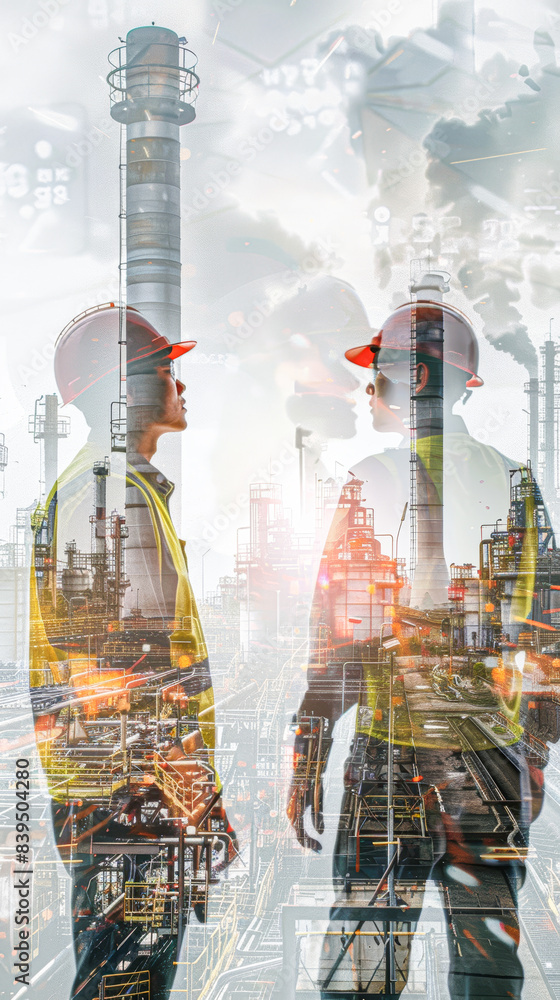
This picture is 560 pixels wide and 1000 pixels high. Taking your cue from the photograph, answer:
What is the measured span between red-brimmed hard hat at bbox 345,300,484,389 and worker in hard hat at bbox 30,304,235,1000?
1149cm

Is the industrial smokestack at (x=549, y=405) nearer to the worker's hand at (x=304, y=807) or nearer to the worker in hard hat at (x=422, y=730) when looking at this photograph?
the worker in hard hat at (x=422, y=730)

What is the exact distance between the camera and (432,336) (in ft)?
82.5

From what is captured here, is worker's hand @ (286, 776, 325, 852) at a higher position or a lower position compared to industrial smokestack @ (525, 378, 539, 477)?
lower

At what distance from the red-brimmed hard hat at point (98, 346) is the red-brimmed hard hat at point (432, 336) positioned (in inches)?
442

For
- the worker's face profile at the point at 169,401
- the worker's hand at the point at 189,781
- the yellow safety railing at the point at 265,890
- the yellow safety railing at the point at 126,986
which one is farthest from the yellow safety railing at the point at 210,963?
the worker's face profile at the point at 169,401

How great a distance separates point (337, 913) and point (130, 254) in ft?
43.3

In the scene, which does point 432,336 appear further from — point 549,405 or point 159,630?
point 159,630

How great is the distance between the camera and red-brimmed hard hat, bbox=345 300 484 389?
24.9m

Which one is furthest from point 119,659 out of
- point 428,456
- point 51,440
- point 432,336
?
point 432,336

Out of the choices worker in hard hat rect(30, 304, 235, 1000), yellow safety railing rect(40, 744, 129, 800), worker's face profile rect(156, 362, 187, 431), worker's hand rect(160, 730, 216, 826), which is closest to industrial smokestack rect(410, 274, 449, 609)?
worker in hard hat rect(30, 304, 235, 1000)

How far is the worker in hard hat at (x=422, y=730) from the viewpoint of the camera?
802 centimetres

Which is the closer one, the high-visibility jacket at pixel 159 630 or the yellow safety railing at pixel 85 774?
the yellow safety railing at pixel 85 774

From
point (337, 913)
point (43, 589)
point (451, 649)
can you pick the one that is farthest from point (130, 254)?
point (451, 649)

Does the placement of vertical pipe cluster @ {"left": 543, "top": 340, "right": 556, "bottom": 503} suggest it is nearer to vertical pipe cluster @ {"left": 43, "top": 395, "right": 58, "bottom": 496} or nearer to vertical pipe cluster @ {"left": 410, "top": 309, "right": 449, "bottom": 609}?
vertical pipe cluster @ {"left": 410, "top": 309, "right": 449, "bottom": 609}
